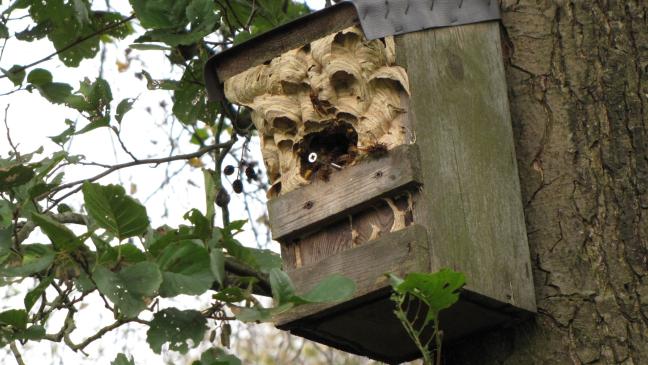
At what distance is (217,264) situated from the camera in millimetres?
1979

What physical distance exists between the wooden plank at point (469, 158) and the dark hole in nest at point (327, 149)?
210 mm

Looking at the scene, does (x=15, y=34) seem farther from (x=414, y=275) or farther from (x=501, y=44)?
(x=414, y=275)

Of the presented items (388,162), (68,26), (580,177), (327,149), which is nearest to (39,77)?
(68,26)

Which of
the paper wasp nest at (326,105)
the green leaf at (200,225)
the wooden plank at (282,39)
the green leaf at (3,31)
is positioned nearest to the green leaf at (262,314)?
the green leaf at (200,225)

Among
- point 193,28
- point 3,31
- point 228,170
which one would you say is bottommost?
point 228,170

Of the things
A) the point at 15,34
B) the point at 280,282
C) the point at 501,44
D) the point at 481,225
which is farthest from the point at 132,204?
the point at 15,34

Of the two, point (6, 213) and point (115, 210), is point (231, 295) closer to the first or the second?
point (115, 210)

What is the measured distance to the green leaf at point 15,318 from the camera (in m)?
1.98

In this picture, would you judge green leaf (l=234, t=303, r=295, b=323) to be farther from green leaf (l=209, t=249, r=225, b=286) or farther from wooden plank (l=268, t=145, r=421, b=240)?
wooden plank (l=268, t=145, r=421, b=240)

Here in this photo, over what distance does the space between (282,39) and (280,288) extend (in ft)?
3.28

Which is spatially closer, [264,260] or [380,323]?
[264,260]

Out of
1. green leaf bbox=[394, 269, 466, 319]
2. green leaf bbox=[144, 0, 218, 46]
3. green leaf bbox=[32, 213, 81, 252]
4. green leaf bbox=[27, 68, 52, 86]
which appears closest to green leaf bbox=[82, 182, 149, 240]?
green leaf bbox=[32, 213, 81, 252]

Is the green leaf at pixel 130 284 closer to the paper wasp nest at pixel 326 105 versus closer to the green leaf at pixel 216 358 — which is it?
the green leaf at pixel 216 358

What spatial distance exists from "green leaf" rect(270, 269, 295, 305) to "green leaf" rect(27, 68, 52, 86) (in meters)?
1.36
